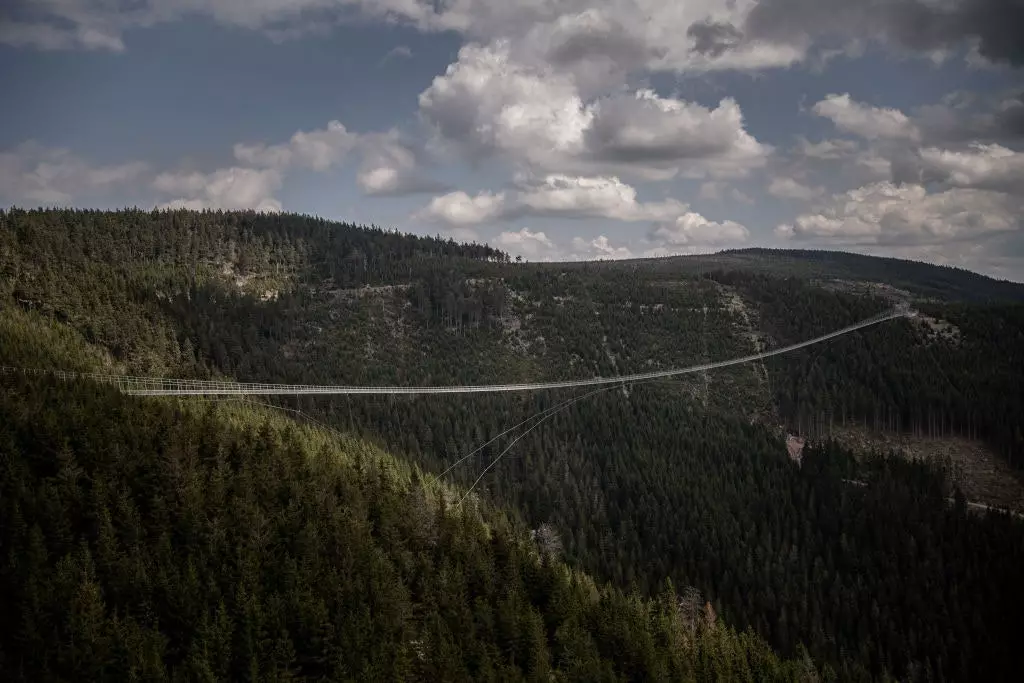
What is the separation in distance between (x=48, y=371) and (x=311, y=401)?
1980 inches

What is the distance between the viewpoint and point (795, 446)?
173 metres

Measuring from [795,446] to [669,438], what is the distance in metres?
39.0

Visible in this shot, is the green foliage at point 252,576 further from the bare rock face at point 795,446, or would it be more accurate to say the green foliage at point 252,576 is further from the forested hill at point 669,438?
the bare rock face at point 795,446

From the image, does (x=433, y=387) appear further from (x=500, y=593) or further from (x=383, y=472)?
(x=500, y=593)

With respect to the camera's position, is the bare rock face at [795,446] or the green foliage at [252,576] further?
the bare rock face at [795,446]

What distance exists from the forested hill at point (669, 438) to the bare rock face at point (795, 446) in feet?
8.74

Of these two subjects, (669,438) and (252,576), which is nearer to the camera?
(252,576)

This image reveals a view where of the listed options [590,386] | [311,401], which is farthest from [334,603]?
[590,386]

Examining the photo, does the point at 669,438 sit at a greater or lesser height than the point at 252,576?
lesser

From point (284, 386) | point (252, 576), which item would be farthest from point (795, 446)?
point (252, 576)

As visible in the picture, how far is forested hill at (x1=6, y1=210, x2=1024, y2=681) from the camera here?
110375 millimetres

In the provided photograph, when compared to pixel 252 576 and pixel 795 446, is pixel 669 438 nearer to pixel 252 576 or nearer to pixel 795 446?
pixel 795 446

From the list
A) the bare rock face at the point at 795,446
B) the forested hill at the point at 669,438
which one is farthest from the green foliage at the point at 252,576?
the bare rock face at the point at 795,446

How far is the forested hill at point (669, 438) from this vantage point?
11038cm
